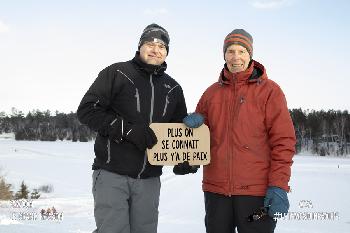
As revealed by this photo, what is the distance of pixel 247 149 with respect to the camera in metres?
2.56

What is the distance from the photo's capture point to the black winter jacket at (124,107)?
2.65m

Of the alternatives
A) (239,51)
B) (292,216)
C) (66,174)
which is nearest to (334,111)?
(66,174)

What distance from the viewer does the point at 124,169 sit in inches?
104

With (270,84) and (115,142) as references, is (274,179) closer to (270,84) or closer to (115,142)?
(270,84)

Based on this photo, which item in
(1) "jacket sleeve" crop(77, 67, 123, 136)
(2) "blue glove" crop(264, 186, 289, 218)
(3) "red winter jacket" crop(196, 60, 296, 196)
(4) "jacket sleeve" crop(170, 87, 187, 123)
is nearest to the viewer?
(2) "blue glove" crop(264, 186, 289, 218)

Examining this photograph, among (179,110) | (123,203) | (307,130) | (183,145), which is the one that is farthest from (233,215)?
(307,130)

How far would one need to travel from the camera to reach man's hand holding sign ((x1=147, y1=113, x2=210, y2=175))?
273 cm

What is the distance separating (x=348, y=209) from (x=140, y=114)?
8.70 meters

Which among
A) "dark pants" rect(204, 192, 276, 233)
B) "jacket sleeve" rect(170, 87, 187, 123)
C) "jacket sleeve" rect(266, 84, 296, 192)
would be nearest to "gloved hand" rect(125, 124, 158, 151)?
"jacket sleeve" rect(170, 87, 187, 123)

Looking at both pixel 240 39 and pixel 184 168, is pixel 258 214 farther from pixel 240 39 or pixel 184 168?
pixel 240 39

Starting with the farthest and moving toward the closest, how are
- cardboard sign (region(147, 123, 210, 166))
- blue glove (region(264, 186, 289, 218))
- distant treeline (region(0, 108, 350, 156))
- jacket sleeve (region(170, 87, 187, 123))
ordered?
distant treeline (region(0, 108, 350, 156)) → jacket sleeve (region(170, 87, 187, 123)) → cardboard sign (region(147, 123, 210, 166)) → blue glove (region(264, 186, 289, 218))

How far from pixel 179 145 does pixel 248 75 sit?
2.30 ft

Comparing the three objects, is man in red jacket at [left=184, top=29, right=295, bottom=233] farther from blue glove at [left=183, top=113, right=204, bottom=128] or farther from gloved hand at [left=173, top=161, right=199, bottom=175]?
gloved hand at [left=173, top=161, right=199, bottom=175]

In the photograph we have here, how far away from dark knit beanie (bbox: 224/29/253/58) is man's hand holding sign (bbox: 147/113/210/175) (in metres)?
0.56
